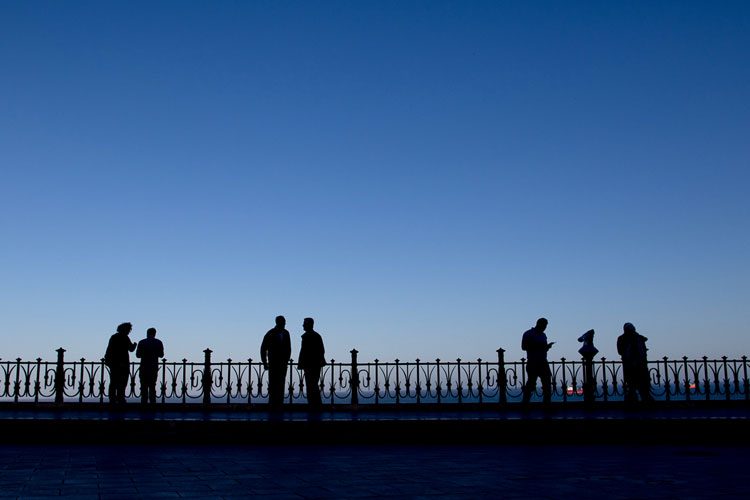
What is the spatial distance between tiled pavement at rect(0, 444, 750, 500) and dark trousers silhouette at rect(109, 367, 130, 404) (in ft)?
19.3

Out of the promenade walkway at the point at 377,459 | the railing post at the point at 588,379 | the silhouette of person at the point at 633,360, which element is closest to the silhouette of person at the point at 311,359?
the promenade walkway at the point at 377,459

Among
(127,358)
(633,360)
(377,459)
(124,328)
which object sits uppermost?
(124,328)

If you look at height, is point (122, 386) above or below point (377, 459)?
above

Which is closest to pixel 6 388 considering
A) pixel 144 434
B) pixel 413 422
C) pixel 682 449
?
pixel 144 434

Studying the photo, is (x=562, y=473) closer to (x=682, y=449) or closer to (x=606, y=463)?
(x=606, y=463)

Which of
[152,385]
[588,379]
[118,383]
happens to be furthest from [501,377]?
[118,383]

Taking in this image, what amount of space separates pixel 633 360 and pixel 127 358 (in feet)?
39.0

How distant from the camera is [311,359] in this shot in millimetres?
15500

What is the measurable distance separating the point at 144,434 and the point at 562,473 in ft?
22.2

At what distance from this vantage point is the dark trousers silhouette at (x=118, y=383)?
51.6ft

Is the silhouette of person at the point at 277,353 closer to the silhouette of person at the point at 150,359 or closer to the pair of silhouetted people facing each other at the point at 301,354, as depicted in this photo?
the pair of silhouetted people facing each other at the point at 301,354

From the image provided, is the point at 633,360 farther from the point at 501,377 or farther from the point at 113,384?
the point at 113,384

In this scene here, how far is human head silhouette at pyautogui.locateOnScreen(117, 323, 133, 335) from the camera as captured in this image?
52.9 ft

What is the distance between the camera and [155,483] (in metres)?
6.01
